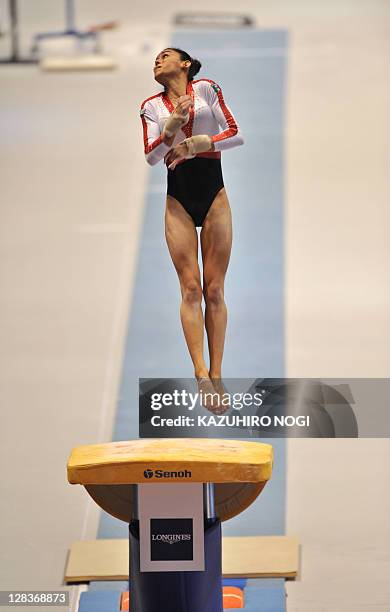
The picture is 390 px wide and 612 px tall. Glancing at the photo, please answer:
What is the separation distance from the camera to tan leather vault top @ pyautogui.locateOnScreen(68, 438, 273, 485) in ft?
15.6

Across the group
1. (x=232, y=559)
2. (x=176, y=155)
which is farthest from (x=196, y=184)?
(x=232, y=559)

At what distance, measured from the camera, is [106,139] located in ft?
26.8

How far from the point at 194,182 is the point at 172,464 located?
1.02 metres

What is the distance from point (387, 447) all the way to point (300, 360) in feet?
1.97

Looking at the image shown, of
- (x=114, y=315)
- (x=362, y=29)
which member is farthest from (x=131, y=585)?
(x=362, y=29)

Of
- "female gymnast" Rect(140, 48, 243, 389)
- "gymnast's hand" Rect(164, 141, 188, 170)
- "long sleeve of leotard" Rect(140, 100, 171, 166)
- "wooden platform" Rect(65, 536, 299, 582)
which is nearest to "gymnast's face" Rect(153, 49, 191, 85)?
"female gymnast" Rect(140, 48, 243, 389)

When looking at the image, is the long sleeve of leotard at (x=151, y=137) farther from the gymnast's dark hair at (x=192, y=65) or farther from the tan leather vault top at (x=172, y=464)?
the tan leather vault top at (x=172, y=464)

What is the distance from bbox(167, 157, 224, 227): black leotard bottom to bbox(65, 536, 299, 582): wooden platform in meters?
1.65

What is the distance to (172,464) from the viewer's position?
4750 millimetres

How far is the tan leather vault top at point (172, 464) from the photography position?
4754 mm

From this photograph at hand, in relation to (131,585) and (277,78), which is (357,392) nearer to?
(131,585)

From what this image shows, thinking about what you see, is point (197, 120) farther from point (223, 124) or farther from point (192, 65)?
point (192, 65)

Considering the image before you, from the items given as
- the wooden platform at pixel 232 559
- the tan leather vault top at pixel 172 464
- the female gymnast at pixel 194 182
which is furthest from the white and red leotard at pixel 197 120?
the wooden platform at pixel 232 559

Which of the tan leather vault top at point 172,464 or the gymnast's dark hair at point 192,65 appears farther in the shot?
the gymnast's dark hair at point 192,65
